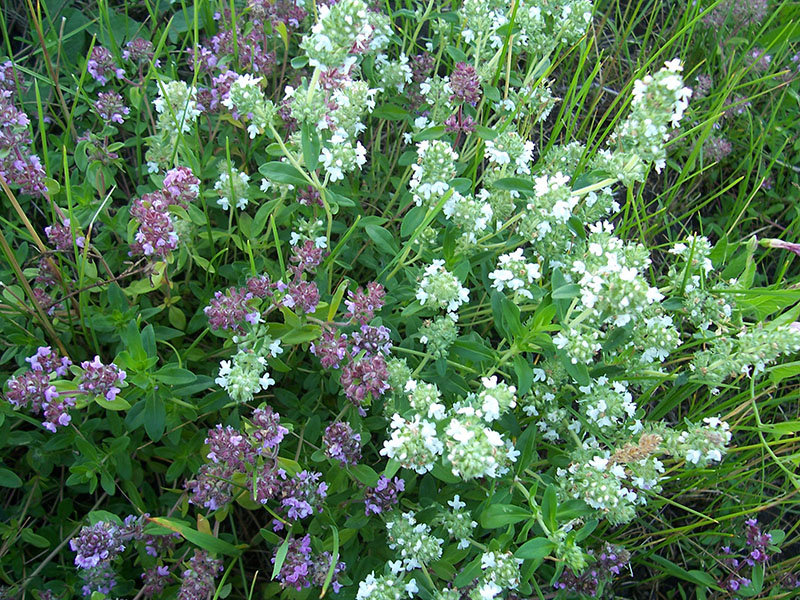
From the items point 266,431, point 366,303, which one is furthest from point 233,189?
point 266,431

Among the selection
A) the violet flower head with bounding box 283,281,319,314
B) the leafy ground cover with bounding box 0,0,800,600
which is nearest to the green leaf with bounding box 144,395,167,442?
the leafy ground cover with bounding box 0,0,800,600

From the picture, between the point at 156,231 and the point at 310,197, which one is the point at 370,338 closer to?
the point at 310,197

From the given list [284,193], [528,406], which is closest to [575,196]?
[528,406]

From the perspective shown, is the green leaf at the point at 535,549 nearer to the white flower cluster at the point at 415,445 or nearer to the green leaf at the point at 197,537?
the white flower cluster at the point at 415,445

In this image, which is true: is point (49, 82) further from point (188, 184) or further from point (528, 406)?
point (528, 406)

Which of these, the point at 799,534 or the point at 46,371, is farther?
the point at 799,534

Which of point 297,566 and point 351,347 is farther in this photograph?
point 351,347

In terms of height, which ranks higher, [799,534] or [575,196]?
[575,196]
